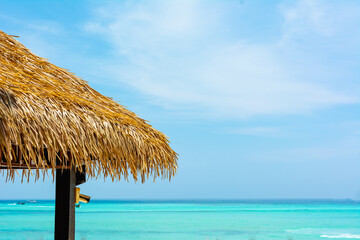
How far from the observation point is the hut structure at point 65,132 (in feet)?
8.41

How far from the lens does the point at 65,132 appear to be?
108 inches

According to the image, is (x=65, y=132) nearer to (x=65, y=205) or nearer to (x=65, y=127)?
(x=65, y=127)

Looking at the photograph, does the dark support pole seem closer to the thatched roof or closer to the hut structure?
the hut structure

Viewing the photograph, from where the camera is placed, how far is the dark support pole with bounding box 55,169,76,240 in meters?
3.73

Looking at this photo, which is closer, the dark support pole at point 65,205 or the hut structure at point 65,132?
the hut structure at point 65,132

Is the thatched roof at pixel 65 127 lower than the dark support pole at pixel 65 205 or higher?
higher

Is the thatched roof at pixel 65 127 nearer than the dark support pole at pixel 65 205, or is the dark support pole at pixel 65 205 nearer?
the thatched roof at pixel 65 127

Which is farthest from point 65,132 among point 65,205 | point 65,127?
point 65,205

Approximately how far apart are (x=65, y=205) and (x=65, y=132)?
117 centimetres

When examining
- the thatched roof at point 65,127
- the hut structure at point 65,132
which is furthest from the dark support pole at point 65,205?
the thatched roof at point 65,127

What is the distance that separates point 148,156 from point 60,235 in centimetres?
99

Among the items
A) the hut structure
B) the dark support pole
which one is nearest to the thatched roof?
the hut structure

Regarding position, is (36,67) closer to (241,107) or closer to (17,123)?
(17,123)

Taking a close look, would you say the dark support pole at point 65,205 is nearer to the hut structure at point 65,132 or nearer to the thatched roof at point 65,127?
the hut structure at point 65,132
